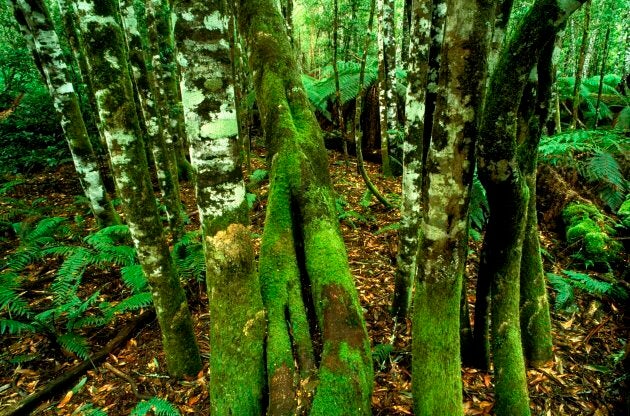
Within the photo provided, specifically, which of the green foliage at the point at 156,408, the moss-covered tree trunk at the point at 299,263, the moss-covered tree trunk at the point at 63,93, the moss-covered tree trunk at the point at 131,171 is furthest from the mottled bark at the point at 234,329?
the moss-covered tree trunk at the point at 63,93

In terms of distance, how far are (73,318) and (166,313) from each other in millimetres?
1490

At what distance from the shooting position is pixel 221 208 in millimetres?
2416

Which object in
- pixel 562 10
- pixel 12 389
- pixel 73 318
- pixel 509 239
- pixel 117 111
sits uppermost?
pixel 562 10

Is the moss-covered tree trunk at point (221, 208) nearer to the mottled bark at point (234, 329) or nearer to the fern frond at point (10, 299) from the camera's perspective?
the mottled bark at point (234, 329)

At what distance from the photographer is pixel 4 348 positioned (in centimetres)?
408

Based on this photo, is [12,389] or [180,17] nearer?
[180,17]

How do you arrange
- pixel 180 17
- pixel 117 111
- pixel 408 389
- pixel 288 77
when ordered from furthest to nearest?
1. pixel 288 77
2. pixel 408 389
3. pixel 117 111
4. pixel 180 17

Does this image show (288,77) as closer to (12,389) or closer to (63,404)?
(63,404)

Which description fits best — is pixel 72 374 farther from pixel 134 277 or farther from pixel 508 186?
pixel 508 186

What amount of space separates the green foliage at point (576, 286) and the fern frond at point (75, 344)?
532 cm

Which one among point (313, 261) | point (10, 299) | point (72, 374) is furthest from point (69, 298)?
point (313, 261)

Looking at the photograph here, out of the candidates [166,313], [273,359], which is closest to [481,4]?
[273,359]

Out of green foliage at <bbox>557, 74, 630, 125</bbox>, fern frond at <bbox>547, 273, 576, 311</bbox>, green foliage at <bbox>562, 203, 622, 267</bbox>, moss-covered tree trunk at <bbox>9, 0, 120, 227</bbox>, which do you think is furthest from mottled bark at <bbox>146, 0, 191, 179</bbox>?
green foliage at <bbox>557, 74, 630, 125</bbox>

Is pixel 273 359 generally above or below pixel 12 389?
above
